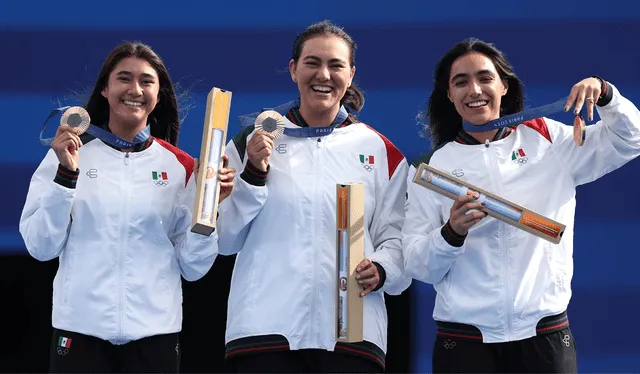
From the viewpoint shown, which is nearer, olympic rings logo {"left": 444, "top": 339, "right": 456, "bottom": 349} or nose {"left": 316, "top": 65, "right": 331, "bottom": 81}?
olympic rings logo {"left": 444, "top": 339, "right": 456, "bottom": 349}

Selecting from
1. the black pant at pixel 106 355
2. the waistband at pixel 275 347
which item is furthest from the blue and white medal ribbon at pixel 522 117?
the black pant at pixel 106 355

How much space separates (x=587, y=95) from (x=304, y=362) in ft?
3.78

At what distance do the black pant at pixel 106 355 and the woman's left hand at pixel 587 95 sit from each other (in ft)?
4.66

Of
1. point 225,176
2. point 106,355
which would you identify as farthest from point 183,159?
point 106,355

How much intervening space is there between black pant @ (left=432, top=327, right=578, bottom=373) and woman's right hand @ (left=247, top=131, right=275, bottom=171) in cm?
79

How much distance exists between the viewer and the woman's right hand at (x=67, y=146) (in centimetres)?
306

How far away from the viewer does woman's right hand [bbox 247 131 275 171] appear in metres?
3.06

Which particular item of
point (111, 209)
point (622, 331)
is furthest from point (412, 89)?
point (111, 209)

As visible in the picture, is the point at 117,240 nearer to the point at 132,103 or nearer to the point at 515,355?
the point at 132,103

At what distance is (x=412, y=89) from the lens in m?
4.29

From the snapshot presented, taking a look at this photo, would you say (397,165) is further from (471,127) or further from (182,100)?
(182,100)

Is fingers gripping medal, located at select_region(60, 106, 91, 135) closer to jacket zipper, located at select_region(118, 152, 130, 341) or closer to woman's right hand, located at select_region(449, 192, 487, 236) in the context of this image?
jacket zipper, located at select_region(118, 152, 130, 341)

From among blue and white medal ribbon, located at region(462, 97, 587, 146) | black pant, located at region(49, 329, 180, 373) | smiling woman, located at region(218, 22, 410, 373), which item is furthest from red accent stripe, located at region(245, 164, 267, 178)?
blue and white medal ribbon, located at region(462, 97, 587, 146)

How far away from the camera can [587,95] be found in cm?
307
